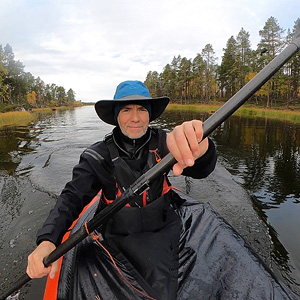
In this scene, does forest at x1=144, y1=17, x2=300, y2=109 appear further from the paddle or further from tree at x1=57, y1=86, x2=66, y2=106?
tree at x1=57, y1=86, x2=66, y2=106

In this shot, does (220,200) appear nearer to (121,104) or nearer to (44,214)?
(121,104)

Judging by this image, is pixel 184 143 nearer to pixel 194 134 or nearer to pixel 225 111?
pixel 194 134

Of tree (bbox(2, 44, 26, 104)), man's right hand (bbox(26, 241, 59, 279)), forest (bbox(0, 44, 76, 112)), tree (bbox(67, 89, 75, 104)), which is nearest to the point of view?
man's right hand (bbox(26, 241, 59, 279))

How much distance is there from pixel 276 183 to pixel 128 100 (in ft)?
18.4

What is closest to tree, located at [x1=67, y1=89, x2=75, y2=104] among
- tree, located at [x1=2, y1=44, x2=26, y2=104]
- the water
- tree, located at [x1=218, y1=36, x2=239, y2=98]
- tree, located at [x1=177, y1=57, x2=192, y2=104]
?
tree, located at [x1=2, y1=44, x2=26, y2=104]

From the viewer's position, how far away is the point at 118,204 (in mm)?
1308

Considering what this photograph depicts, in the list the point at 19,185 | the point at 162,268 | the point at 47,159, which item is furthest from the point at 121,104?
the point at 47,159

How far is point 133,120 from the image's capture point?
2359 millimetres

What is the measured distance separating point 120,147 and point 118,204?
45.9 inches

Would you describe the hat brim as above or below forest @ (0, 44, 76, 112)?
below

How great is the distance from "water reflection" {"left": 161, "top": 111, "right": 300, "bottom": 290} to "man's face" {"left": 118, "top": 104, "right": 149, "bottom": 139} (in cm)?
273

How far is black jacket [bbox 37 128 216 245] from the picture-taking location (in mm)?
2023

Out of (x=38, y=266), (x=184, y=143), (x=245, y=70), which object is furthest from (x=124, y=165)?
(x=245, y=70)

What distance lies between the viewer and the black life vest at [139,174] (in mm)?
2219
